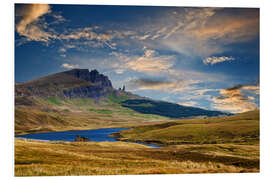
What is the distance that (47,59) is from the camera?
35.9 m

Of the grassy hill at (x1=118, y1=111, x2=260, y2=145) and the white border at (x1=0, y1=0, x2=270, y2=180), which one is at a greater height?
the white border at (x1=0, y1=0, x2=270, y2=180)

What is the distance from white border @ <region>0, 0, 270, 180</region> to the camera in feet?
65.6

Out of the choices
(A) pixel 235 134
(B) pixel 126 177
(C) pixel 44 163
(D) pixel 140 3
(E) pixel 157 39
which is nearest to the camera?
(B) pixel 126 177

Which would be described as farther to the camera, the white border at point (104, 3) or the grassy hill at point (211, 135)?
the grassy hill at point (211, 135)

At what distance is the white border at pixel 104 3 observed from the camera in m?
20.0

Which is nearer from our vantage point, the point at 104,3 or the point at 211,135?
the point at 104,3

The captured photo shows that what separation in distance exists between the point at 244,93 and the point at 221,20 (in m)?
11.5

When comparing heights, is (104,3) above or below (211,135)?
above

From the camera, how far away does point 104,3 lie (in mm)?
25203

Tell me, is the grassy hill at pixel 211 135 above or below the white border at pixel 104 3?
below

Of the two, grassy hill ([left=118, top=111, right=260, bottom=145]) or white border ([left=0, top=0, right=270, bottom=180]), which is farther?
grassy hill ([left=118, top=111, right=260, bottom=145])
